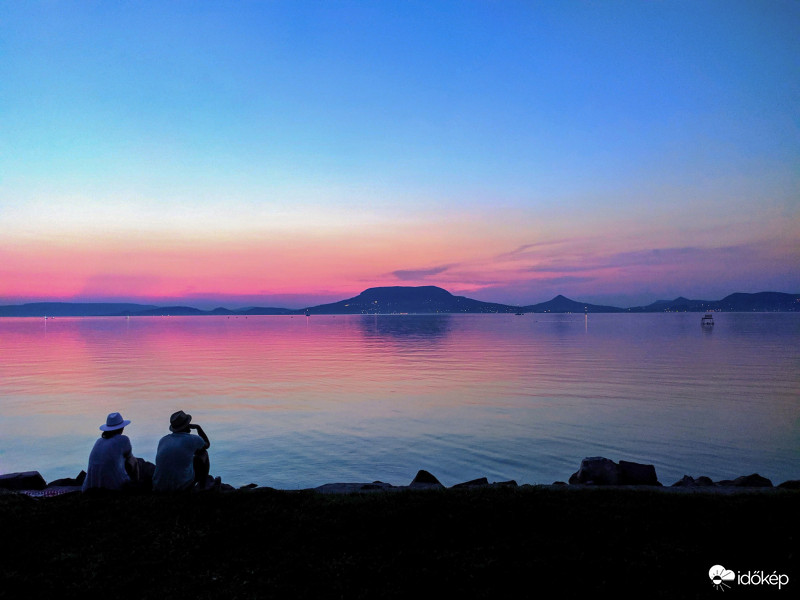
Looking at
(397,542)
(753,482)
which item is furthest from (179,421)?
(753,482)

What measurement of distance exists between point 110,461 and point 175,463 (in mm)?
1444

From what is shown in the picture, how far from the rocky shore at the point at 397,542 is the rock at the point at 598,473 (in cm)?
233

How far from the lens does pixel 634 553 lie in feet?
27.4

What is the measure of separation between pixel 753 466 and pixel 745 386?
20.3m

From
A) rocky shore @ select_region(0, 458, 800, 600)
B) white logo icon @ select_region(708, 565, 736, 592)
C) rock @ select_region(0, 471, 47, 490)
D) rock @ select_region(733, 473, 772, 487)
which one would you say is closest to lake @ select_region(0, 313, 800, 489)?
rock @ select_region(733, 473, 772, 487)

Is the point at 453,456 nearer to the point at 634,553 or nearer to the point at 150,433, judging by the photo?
the point at 634,553

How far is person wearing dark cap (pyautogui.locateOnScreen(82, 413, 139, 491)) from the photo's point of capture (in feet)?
38.7

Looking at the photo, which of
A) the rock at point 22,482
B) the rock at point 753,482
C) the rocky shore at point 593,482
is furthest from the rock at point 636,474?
the rock at point 22,482

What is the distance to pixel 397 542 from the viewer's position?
8.98m

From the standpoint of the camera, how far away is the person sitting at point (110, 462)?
38.7 feet

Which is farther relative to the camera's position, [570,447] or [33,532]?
[570,447]

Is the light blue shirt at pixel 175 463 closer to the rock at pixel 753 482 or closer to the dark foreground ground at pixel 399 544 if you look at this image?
the dark foreground ground at pixel 399 544

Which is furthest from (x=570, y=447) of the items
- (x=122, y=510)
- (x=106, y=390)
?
(x=106, y=390)

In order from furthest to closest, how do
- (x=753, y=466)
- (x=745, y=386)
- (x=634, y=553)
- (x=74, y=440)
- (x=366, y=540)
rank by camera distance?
(x=745, y=386) → (x=74, y=440) → (x=753, y=466) → (x=366, y=540) → (x=634, y=553)
